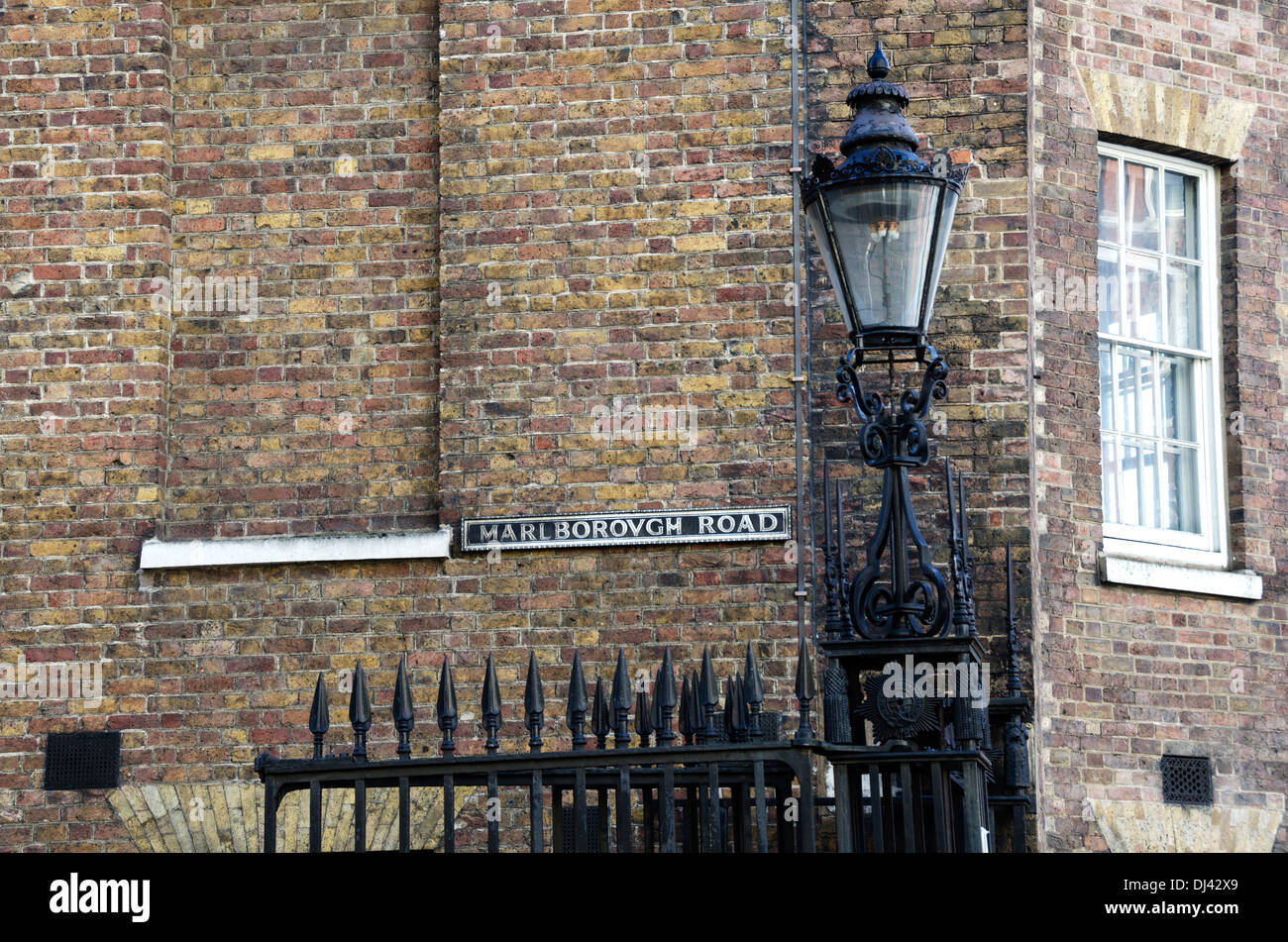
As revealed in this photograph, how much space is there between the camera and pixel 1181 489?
908 cm

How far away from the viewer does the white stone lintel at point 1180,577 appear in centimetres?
842

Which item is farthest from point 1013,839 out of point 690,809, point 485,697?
point 485,697

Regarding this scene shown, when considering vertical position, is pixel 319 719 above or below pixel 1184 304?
below

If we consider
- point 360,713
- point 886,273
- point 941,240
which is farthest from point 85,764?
point 941,240

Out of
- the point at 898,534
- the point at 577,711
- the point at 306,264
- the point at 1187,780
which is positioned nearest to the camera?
the point at 577,711

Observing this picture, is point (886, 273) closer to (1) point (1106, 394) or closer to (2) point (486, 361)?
(2) point (486, 361)

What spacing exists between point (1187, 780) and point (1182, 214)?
9.86ft

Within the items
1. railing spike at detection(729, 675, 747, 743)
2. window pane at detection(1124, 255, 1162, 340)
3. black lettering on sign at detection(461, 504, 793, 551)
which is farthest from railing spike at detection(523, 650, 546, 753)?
window pane at detection(1124, 255, 1162, 340)

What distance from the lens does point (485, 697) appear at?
5.37 m

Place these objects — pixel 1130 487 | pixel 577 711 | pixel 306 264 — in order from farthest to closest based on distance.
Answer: pixel 1130 487 < pixel 306 264 < pixel 577 711

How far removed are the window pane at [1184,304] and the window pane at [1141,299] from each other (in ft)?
0.30

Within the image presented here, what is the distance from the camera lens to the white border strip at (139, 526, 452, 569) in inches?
323

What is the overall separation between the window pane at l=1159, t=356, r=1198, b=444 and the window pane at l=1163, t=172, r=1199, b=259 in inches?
23.5
